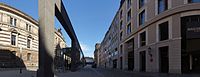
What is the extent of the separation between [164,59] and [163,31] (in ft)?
12.3

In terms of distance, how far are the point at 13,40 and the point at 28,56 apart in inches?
322

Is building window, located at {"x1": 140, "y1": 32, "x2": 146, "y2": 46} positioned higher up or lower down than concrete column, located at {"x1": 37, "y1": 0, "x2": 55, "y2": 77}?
higher up

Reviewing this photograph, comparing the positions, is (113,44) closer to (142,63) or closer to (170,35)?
(142,63)

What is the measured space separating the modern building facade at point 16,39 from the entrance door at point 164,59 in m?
22.3

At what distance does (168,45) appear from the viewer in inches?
1567

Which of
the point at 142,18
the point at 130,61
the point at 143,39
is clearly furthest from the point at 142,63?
the point at 130,61

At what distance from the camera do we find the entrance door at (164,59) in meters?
41.9

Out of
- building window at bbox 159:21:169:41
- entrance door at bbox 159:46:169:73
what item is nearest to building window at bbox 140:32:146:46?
building window at bbox 159:21:169:41

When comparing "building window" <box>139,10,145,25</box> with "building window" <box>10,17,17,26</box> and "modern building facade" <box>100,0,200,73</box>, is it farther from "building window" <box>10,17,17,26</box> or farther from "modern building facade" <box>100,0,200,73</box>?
"building window" <box>10,17,17,26</box>

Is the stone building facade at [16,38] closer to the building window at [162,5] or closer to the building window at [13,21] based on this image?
the building window at [13,21]

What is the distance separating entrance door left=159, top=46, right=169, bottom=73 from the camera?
137 ft

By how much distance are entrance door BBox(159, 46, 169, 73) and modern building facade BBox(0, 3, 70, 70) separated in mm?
22280

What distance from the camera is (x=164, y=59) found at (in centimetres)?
4266

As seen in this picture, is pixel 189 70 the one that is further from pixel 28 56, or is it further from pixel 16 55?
pixel 28 56
